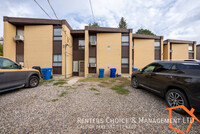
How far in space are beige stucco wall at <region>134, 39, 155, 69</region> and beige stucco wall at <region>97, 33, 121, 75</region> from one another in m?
3.32

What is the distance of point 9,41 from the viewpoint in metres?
7.45

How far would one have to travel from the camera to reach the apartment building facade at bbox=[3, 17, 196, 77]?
7594mm

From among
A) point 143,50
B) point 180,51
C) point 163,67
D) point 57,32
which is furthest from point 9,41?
point 180,51

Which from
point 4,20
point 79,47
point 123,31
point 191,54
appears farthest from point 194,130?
point 191,54

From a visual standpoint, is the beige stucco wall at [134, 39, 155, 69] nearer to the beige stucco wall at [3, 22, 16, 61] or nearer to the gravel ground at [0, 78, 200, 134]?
the gravel ground at [0, 78, 200, 134]

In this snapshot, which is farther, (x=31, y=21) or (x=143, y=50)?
(x=143, y=50)

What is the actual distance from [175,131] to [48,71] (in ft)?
27.8

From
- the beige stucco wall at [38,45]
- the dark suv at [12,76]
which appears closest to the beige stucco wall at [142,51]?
the beige stucco wall at [38,45]

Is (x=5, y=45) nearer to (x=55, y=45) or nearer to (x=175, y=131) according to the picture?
(x=55, y=45)

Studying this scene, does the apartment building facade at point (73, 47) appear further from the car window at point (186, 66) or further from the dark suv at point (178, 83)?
the car window at point (186, 66)

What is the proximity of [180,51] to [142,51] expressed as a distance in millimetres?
7777

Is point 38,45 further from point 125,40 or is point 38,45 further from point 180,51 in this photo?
point 180,51

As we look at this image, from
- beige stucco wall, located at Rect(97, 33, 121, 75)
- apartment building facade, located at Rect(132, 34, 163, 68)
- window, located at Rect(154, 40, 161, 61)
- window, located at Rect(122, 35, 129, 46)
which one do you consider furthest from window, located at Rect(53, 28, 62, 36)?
window, located at Rect(154, 40, 161, 61)

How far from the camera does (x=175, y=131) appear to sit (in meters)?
1.59
